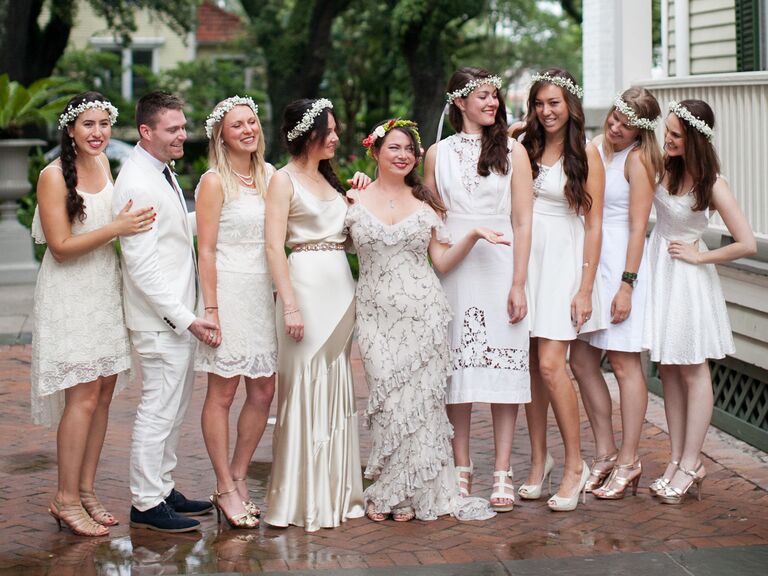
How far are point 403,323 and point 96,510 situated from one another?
5.78 ft

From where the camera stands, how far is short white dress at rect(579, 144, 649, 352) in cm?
639

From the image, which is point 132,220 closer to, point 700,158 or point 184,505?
point 184,505

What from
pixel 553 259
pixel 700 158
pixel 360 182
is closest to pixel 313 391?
pixel 360 182

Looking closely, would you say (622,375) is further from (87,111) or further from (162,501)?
(87,111)

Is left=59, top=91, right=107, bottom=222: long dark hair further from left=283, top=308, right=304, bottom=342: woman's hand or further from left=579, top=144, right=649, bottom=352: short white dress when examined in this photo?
left=579, top=144, right=649, bottom=352: short white dress

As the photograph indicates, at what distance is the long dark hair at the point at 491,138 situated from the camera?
6.00m

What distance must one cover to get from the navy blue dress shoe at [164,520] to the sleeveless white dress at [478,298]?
145cm

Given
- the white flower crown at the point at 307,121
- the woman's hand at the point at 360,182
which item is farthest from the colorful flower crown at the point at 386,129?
the white flower crown at the point at 307,121

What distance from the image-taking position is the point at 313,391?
596 centimetres

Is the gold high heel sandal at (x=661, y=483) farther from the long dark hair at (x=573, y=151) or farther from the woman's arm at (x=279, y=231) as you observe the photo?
the woman's arm at (x=279, y=231)

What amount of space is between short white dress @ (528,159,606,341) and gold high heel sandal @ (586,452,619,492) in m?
0.85

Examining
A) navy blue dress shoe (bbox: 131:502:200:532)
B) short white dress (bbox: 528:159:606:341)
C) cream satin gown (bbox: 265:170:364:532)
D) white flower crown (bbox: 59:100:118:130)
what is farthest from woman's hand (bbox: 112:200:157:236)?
short white dress (bbox: 528:159:606:341)

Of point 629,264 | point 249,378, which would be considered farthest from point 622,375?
point 249,378

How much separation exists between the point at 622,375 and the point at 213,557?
2.38 meters
